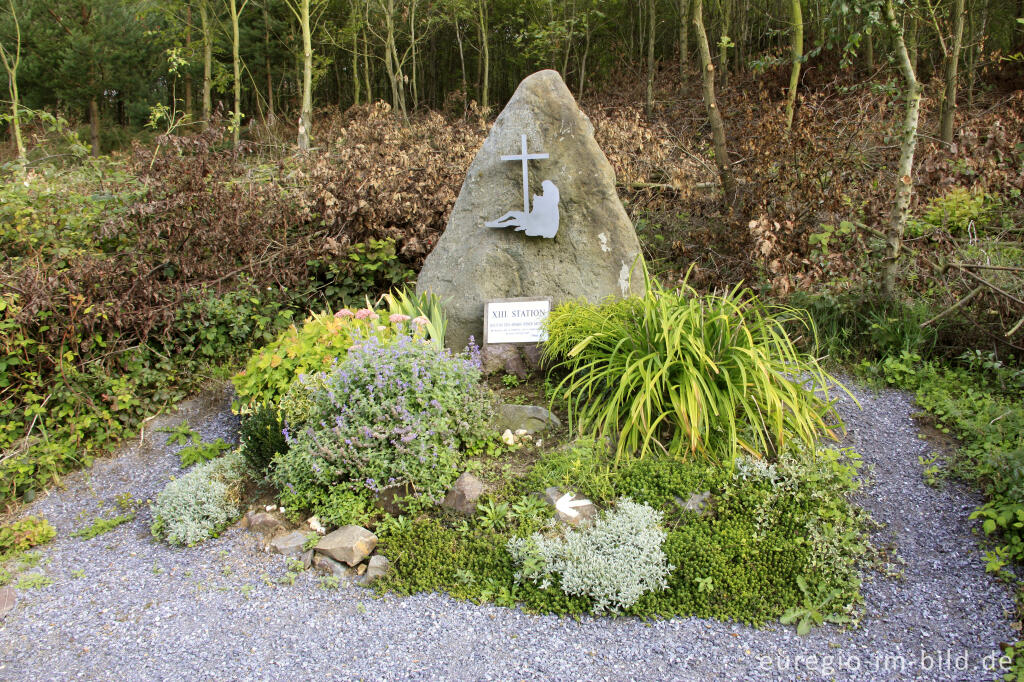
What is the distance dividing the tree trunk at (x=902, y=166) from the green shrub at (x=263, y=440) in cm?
492

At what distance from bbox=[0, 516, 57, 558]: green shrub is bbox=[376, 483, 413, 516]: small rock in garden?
199 cm

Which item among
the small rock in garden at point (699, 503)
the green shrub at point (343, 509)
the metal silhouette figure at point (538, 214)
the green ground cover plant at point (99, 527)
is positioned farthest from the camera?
the metal silhouette figure at point (538, 214)

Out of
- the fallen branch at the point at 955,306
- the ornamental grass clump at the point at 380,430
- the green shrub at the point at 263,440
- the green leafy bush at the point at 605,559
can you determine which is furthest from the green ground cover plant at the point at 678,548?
the fallen branch at the point at 955,306

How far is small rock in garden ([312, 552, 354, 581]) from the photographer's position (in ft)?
11.8

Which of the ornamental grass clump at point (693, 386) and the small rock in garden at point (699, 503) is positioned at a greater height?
the ornamental grass clump at point (693, 386)

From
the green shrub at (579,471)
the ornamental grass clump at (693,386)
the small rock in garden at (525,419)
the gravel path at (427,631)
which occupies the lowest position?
the gravel path at (427,631)

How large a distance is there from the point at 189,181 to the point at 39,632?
382 centimetres

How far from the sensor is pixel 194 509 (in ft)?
13.0

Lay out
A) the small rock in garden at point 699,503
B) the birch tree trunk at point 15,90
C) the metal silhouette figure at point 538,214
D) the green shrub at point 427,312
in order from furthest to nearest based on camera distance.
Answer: the birch tree trunk at point 15,90, the metal silhouette figure at point 538,214, the green shrub at point 427,312, the small rock in garden at point 699,503

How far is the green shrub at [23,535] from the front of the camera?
154 inches

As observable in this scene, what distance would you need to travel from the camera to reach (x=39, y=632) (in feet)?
10.7

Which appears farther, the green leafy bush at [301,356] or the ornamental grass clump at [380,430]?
the green leafy bush at [301,356]

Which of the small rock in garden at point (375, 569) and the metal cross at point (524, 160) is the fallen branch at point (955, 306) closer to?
the metal cross at point (524, 160)

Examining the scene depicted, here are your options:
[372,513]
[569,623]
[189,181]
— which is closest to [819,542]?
[569,623]
